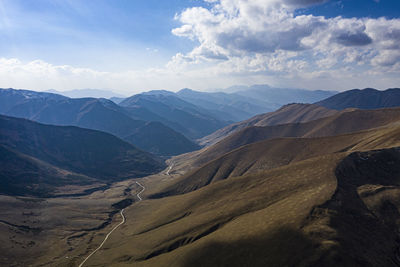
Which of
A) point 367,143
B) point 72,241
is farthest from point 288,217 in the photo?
point 72,241

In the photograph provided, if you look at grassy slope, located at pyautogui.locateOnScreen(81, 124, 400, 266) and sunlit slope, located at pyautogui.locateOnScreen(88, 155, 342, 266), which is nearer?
grassy slope, located at pyautogui.locateOnScreen(81, 124, 400, 266)

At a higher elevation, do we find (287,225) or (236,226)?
(287,225)

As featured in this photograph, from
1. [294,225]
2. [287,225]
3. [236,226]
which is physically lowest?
[236,226]

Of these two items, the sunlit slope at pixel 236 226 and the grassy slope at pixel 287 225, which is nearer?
the grassy slope at pixel 287 225

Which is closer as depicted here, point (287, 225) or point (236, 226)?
point (287, 225)

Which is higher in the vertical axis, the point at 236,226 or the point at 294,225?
the point at 294,225

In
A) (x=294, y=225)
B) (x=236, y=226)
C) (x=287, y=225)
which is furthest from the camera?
(x=236, y=226)

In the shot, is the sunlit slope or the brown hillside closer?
the brown hillside

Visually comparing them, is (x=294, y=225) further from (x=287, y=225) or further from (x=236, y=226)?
(x=236, y=226)

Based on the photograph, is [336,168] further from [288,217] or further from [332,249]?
[332,249]

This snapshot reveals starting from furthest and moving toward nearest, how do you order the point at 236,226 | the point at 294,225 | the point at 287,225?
the point at 236,226 → the point at 287,225 → the point at 294,225

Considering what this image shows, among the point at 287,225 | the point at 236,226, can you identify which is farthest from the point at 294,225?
the point at 236,226
